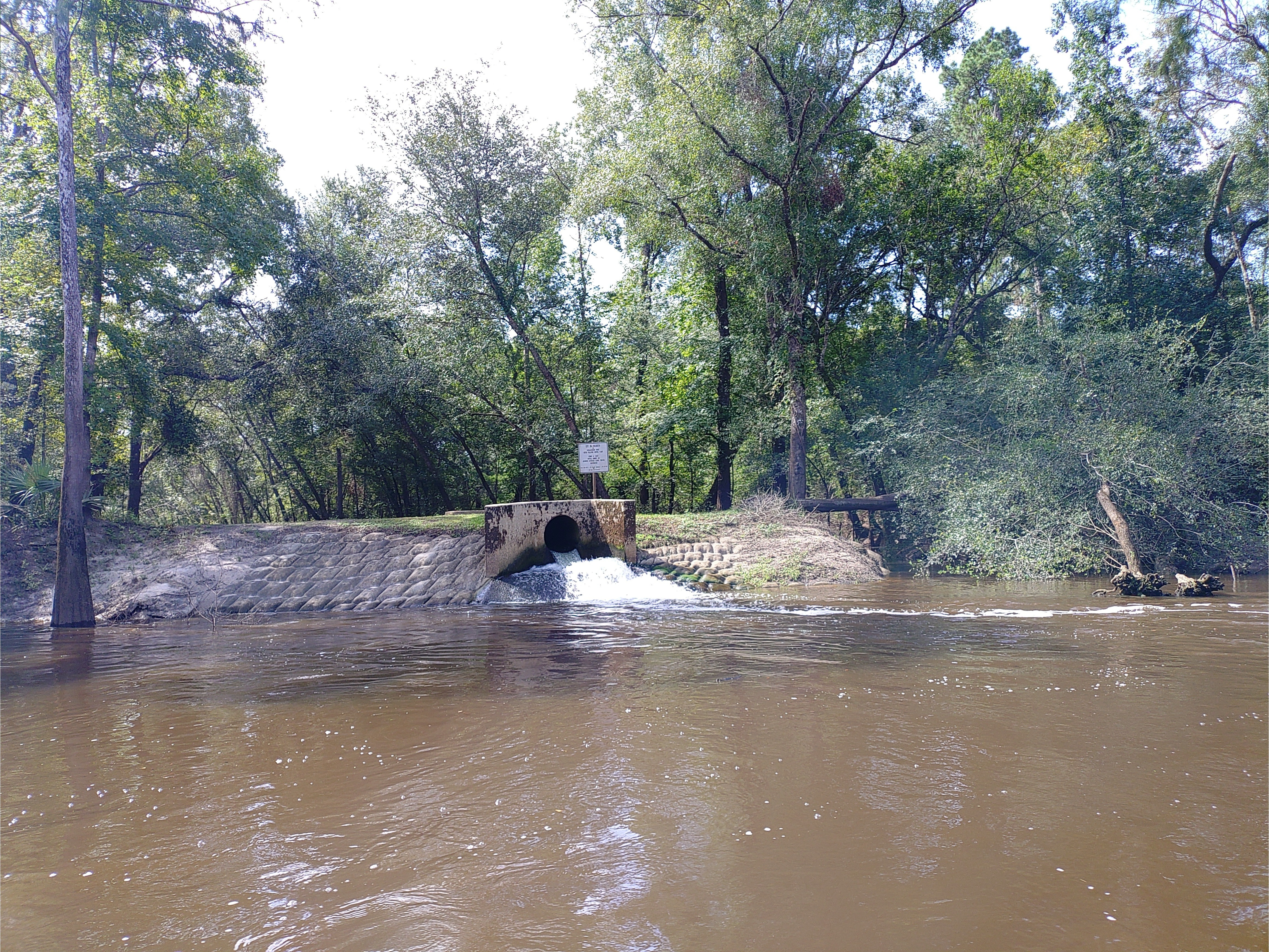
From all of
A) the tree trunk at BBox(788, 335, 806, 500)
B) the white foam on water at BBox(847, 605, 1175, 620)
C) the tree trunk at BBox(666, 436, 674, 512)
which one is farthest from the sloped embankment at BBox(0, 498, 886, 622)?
the tree trunk at BBox(666, 436, 674, 512)

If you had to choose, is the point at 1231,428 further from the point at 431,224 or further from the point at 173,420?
the point at 173,420

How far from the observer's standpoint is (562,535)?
17312mm

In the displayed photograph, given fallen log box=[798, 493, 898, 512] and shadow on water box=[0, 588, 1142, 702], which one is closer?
shadow on water box=[0, 588, 1142, 702]

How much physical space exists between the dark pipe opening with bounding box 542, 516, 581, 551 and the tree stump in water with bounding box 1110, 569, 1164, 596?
10.6 meters

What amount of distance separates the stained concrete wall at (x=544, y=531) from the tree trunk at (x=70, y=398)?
22.6ft

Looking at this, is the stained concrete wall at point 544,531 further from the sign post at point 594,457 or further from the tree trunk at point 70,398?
the tree trunk at point 70,398

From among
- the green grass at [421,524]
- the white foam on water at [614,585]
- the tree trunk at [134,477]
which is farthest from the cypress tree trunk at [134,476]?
the white foam on water at [614,585]

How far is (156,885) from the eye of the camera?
3.39 m

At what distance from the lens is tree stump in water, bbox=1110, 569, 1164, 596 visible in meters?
12.4

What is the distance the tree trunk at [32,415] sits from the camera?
16.5m

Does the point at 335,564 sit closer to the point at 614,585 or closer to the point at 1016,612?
the point at 614,585

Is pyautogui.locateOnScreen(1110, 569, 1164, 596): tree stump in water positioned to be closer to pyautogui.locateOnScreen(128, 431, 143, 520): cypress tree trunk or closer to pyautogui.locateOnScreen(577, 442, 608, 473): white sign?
pyautogui.locateOnScreen(577, 442, 608, 473): white sign

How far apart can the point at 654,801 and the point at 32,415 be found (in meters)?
19.5

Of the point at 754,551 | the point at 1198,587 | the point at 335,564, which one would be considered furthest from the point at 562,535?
the point at 1198,587
